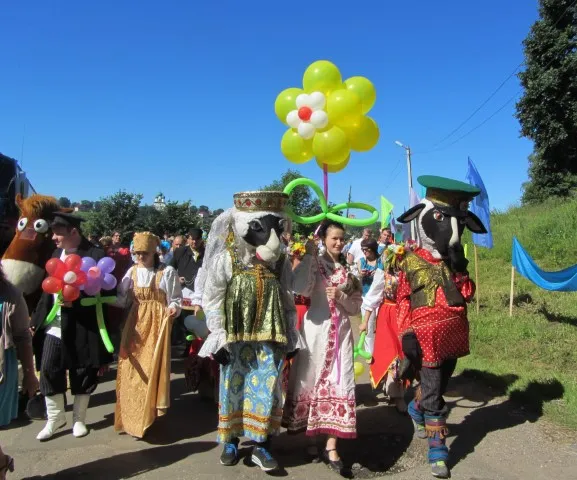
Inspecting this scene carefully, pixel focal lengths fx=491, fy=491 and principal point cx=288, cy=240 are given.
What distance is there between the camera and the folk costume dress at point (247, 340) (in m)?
3.66

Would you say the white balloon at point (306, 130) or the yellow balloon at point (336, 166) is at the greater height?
the white balloon at point (306, 130)

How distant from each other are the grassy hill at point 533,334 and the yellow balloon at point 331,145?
3.11 m

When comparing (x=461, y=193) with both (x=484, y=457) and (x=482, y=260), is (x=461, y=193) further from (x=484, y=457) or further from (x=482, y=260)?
(x=482, y=260)

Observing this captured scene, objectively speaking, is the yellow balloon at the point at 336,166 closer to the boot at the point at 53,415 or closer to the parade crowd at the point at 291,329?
the parade crowd at the point at 291,329

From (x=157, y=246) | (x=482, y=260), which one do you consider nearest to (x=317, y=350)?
(x=157, y=246)

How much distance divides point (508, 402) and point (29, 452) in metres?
4.53

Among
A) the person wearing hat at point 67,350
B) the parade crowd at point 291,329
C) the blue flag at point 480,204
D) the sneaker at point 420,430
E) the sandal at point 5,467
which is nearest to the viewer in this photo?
the sandal at point 5,467

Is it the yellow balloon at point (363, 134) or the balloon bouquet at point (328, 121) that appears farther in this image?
the yellow balloon at point (363, 134)

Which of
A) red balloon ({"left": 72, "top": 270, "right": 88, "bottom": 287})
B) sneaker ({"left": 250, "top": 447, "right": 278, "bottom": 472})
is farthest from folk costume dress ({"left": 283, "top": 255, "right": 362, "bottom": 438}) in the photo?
red balloon ({"left": 72, "top": 270, "right": 88, "bottom": 287})

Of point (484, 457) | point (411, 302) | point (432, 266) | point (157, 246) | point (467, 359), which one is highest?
point (157, 246)

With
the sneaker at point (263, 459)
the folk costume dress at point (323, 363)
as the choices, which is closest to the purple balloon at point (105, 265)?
the folk costume dress at point (323, 363)

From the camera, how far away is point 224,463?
3721 millimetres

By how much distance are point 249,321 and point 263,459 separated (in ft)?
3.31

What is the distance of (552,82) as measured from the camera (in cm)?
1884
